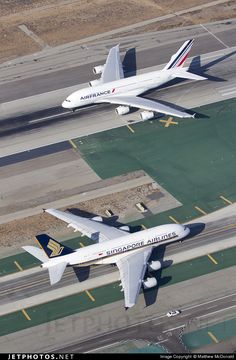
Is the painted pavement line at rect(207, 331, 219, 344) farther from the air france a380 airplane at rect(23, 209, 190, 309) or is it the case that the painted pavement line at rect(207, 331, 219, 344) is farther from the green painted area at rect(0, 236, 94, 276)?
the green painted area at rect(0, 236, 94, 276)

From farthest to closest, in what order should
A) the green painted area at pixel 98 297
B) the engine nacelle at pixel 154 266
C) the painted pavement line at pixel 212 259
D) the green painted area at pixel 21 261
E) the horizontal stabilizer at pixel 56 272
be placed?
the painted pavement line at pixel 212 259
the green painted area at pixel 21 261
the engine nacelle at pixel 154 266
the horizontal stabilizer at pixel 56 272
the green painted area at pixel 98 297

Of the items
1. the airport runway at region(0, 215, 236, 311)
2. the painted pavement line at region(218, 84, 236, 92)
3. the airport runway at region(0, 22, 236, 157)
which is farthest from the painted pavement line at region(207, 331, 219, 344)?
the painted pavement line at region(218, 84, 236, 92)

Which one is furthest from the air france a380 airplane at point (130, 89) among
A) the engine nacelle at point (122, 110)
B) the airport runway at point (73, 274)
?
the airport runway at point (73, 274)

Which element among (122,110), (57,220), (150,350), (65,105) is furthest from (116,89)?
(150,350)

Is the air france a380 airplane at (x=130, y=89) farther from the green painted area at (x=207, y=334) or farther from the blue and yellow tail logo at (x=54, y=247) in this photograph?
the green painted area at (x=207, y=334)

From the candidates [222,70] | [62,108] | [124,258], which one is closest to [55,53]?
[62,108]

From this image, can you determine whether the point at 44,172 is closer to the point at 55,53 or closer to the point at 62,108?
the point at 62,108
